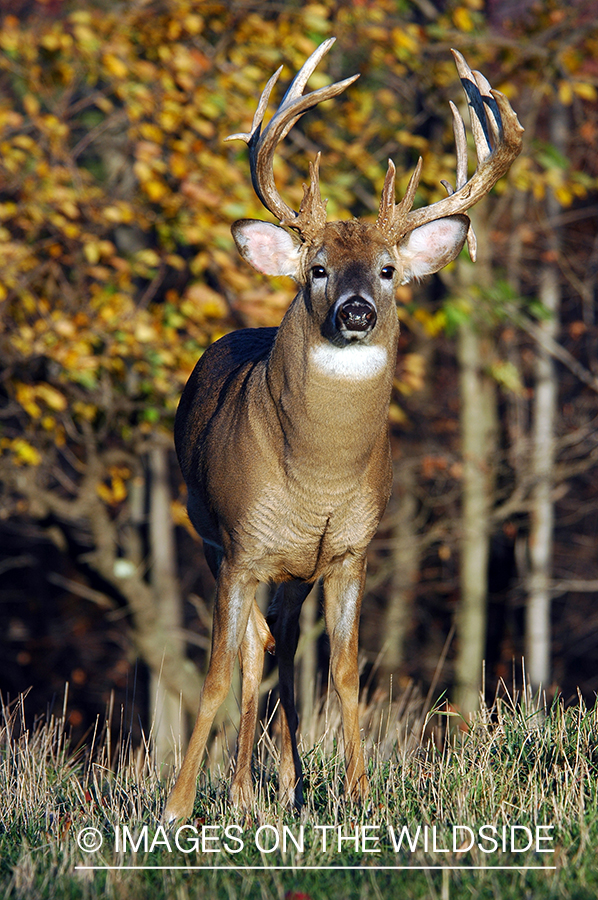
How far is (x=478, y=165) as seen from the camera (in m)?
4.66

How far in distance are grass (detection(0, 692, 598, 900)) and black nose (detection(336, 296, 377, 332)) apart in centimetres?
157

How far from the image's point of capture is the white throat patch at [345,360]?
13.9 feet

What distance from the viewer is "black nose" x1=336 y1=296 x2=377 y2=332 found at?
156 inches

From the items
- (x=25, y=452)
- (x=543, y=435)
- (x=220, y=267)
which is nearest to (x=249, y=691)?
(x=25, y=452)

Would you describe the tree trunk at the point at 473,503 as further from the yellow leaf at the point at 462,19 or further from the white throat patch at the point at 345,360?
the white throat patch at the point at 345,360

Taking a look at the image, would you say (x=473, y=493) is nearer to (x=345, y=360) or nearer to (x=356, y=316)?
(x=345, y=360)

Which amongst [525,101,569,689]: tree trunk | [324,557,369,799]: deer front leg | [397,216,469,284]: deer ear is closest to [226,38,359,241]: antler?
[397,216,469,284]: deer ear

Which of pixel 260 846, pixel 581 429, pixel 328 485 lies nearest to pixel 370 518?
pixel 328 485

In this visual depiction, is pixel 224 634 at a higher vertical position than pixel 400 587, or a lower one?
lower

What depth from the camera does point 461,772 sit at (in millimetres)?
3951

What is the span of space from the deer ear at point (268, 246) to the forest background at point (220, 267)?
2441 mm

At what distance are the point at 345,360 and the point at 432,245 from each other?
2.47 ft

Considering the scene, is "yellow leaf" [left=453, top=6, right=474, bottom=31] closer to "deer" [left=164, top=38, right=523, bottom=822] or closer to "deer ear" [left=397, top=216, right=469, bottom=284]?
"deer" [left=164, top=38, right=523, bottom=822]

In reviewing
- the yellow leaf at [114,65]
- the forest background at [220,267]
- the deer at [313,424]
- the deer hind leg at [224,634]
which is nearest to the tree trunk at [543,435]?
the forest background at [220,267]
